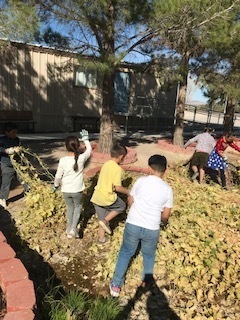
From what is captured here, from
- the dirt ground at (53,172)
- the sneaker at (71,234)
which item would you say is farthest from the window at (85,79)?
the sneaker at (71,234)

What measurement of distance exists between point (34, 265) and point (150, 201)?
63.7 inches

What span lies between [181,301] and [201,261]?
0.51 metres

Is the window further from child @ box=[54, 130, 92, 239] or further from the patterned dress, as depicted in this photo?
child @ box=[54, 130, 92, 239]

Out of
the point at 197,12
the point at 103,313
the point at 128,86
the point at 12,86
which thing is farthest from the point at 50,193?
the point at 128,86

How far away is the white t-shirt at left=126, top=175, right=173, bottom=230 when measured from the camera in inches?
118

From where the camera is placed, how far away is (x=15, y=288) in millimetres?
2414

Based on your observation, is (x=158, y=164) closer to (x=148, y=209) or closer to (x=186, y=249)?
(x=148, y=209)

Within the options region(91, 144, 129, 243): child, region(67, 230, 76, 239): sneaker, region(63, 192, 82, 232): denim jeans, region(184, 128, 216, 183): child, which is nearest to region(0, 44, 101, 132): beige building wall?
region(184, 128, 216, 183): child

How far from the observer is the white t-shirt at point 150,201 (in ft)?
9.85

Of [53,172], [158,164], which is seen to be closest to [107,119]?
[53,172]

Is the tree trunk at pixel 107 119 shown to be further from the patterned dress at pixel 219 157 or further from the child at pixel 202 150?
the patterned dress at pixel 219 157

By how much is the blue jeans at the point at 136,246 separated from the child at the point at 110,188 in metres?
0.64

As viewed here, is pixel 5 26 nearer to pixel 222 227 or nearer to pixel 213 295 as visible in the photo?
A: pixel 222 227

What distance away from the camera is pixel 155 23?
6.64 m
